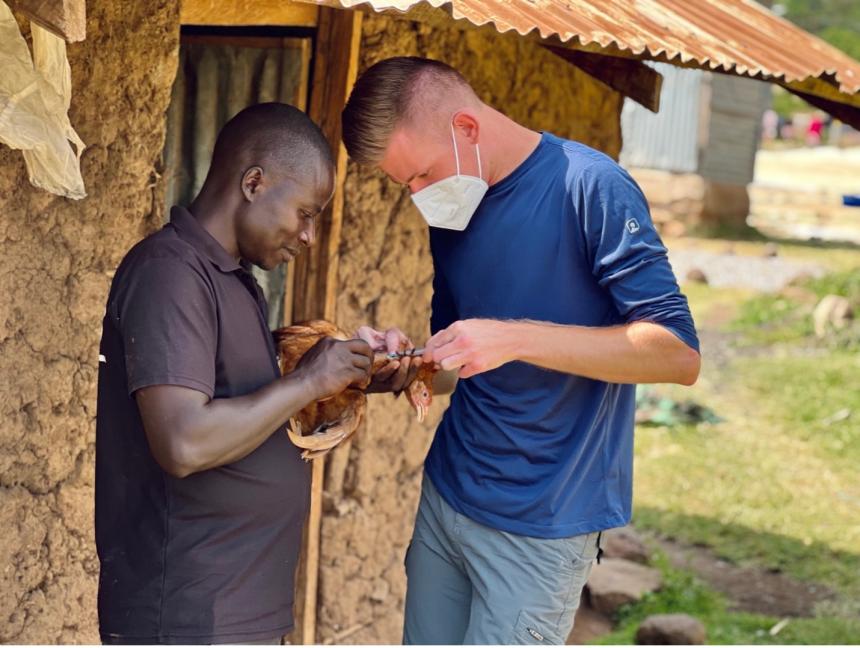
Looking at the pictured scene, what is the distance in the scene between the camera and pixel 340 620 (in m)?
5.23

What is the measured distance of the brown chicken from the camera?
3207mm

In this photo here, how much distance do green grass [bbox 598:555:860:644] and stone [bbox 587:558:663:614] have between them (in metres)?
0.05

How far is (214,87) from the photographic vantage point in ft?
15.2

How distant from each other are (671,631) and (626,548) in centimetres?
136

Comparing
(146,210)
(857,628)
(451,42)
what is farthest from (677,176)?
(146,210)

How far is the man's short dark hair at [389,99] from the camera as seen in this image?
10.8 feet

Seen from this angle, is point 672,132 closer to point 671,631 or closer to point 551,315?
point 671,631

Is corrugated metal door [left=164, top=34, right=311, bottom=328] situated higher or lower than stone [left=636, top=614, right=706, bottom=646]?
higher

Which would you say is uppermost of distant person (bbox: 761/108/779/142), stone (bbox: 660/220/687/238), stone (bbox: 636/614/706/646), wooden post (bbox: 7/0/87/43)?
wooden post (bbox: 7/0/87/43)

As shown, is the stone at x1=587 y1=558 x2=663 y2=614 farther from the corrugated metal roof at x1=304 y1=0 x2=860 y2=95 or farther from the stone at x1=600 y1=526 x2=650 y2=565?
the corrugated metal roof at x1=304 y1=0 x2=860 y2=95

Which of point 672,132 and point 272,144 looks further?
point 672,132

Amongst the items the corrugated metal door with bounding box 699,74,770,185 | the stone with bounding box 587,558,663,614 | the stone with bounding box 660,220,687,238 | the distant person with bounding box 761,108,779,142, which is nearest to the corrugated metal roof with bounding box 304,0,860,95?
the stone with bounding box 587,558,663,614

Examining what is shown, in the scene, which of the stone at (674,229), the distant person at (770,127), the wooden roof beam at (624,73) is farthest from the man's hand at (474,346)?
the distant person at (770,127)

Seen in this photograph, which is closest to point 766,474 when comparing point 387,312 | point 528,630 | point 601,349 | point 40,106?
point 387,312
